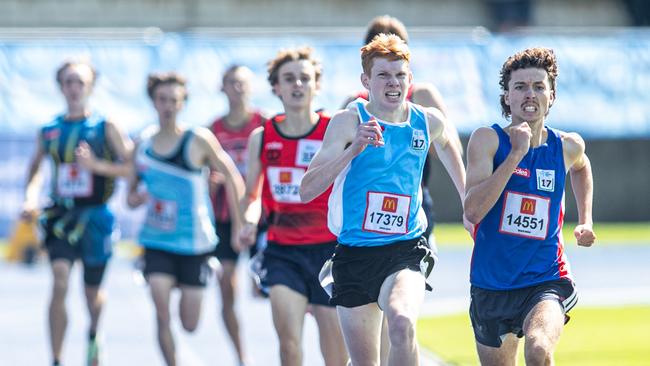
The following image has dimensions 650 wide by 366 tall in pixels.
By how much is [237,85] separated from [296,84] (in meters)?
2.85

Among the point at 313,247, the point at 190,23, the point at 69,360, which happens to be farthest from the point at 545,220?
the point at 190,23

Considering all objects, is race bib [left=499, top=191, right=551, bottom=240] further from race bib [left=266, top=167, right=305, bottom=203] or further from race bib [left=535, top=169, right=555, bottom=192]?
race bib [left=266, top=167, right=305, bottom=203]

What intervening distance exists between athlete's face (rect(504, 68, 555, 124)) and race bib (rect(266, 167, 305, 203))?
A: 1922mm

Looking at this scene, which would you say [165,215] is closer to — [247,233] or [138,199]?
[138,199]

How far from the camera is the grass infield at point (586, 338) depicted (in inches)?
433

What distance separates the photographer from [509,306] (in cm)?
660

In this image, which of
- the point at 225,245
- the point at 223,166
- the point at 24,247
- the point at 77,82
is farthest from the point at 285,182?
the point at 24,247

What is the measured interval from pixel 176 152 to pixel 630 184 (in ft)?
65.6

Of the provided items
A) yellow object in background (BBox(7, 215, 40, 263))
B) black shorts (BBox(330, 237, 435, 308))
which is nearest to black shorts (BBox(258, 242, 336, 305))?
black shorts (BBox(330, 237, 435, 308))

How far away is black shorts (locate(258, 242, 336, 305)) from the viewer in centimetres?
806

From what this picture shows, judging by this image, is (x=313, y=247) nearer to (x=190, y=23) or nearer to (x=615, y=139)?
(x=615, y=139)

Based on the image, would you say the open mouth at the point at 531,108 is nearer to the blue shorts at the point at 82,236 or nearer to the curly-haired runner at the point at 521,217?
the curly-haired runner at the point at 521,217

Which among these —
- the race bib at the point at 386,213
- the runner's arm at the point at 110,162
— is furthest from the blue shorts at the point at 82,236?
the race bib at the point at 386,213

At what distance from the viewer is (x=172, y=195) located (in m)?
9.72
